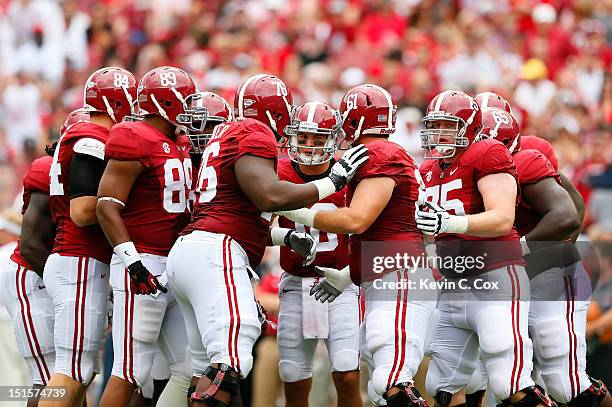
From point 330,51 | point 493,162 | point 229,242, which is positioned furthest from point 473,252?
point 330,51

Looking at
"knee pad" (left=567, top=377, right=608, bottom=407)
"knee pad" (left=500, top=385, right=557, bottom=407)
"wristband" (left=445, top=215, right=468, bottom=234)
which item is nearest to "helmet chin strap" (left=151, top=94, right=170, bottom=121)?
"wristband" (left=445, top=215, right=468, bottom=234)

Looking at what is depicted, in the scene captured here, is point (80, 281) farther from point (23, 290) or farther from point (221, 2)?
point (221, 2)

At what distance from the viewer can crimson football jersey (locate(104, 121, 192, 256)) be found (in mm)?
6797

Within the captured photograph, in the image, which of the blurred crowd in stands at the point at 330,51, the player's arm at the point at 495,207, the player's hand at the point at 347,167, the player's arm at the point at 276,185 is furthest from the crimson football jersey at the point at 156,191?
the blurred crowd in stands at the point at 330,51

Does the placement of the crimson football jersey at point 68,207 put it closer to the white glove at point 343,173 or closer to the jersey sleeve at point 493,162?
the white glove at point 343,173

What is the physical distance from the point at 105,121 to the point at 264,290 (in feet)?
9.52

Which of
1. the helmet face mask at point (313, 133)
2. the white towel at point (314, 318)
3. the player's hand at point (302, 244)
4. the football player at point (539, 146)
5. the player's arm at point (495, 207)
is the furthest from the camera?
the football player at point (539, 146)

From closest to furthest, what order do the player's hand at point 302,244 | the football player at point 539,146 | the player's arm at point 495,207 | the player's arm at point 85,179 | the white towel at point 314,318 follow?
the player's arm at point 495,207
the player's arm at point 85,179
the player's hand at point 302,244
the white towel at point 314,318
the football player at point 539,146

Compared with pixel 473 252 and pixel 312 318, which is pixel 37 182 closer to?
pixel 312 318

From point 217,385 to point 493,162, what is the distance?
Result: 2014mm

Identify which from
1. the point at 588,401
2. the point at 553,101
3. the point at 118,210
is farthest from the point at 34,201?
the point at 553,101

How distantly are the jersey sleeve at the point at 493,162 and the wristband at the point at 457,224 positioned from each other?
39 centimetres

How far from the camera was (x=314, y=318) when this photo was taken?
7680mm

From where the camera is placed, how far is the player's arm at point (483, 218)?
6.52 meters
